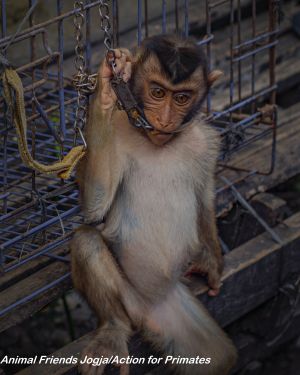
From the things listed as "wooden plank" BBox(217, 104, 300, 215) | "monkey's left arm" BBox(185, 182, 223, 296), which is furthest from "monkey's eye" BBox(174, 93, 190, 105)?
"wooden plank" BBox(217, 104, 300, 215)

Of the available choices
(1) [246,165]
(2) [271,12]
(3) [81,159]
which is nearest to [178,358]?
(3) [81,159]

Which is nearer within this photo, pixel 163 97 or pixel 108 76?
pixel 108 76

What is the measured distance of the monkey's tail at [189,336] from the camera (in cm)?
552

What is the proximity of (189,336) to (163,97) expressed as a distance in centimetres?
142

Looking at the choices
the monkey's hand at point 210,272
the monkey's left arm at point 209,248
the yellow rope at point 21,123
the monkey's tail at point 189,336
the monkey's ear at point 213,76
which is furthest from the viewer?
the monkey's hand at point 210,272

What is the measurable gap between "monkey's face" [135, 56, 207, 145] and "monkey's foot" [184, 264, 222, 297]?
1056 mm

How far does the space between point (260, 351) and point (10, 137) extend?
7.10 feet

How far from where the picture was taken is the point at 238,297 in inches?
240

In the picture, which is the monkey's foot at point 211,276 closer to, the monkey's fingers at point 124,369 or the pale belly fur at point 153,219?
the pale belly fur at point 153,219

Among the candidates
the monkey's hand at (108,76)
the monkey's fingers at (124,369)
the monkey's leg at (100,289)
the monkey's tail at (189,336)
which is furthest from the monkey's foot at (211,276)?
the monkey's hand at (108,76)

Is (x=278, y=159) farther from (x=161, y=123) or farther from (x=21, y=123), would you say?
(x=21, y=123)

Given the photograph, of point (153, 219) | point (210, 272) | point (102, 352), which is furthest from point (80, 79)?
point (210, 272)

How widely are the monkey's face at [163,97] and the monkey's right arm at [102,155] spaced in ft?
0.36

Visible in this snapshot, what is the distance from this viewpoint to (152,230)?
17.5ft
